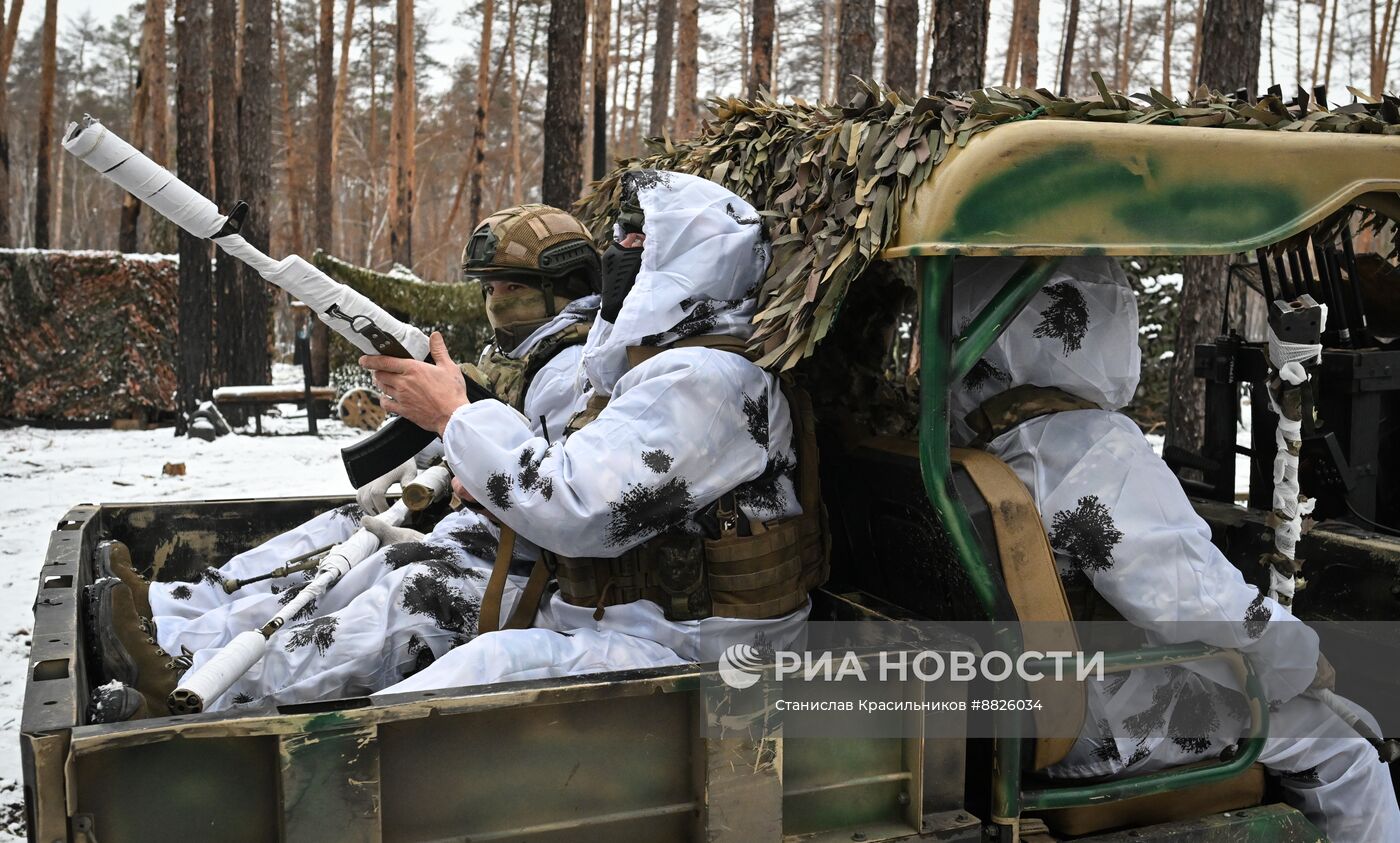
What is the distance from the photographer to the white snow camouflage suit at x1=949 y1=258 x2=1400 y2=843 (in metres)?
2.59

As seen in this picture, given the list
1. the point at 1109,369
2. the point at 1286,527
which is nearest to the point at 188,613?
the point at 1109,369

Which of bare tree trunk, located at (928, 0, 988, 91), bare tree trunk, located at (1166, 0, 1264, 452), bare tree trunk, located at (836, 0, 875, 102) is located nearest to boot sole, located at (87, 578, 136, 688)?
bare tree trunk, located at (928, 0, 988, 91)

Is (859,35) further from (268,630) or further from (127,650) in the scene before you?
(127,650)

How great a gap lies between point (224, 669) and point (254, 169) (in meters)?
12.2

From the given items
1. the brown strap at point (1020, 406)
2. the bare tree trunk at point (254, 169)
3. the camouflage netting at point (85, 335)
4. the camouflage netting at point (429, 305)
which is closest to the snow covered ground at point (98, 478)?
the camouflage netting at point (85, 335)

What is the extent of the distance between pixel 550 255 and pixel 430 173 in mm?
48886

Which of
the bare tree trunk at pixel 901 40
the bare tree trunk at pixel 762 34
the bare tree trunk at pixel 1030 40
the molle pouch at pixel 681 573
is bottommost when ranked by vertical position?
the molle pouch at pixel 681 573

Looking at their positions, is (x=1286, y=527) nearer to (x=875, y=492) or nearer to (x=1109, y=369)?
(x=1109, y=369)

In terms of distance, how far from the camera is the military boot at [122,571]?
3.25 m

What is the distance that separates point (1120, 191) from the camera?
2.32 m

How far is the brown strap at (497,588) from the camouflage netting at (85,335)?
11.7m

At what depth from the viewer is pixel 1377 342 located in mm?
3730

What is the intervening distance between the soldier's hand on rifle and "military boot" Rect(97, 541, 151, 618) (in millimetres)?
986

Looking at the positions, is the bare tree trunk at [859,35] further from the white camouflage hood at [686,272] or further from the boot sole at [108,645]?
the boot sole at [108,645]
